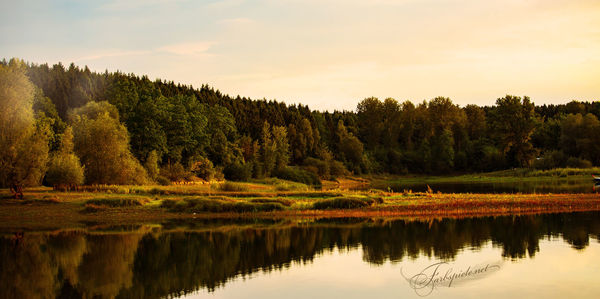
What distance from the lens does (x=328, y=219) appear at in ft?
154

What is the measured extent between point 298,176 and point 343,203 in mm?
68539

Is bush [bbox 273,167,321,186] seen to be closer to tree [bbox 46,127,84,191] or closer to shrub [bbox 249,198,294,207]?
tree [bbox 46,127,84,191]

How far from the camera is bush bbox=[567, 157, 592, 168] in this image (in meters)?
116

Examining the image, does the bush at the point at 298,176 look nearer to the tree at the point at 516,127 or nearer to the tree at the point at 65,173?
the tree at the point at 516,127

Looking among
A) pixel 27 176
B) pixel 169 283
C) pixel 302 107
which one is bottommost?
pixel 169 283

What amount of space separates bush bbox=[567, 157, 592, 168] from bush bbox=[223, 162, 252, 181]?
71.9m

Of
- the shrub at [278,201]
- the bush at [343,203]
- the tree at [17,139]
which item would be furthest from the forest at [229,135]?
the bush at [343,203]

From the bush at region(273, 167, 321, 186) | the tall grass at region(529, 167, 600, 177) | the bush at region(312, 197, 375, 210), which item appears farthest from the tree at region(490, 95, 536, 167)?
the bush at region(312, 197, 375, 210)

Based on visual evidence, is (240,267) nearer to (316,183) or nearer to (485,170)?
(316,183)

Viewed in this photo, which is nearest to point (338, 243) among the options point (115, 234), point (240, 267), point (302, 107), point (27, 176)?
point (240, 267)

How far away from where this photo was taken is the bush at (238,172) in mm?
110000

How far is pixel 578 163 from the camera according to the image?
118 metres

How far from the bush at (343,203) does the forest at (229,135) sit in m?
28.8

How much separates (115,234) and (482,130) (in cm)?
14669
